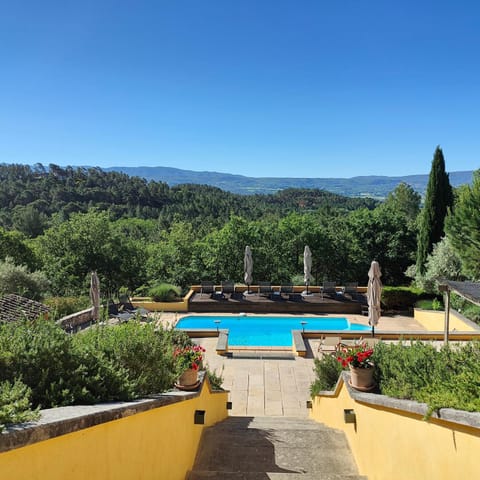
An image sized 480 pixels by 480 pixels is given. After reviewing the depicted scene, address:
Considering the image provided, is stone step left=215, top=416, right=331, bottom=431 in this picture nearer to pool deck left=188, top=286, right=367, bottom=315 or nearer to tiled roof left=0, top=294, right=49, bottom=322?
tiled roof left=0, top=294, right=49, bottom=322

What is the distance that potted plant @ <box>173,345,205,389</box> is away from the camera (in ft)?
18.8

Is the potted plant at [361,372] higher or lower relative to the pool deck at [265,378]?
higher

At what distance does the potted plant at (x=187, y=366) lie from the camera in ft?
18.8

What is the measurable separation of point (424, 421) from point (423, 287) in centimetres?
1688

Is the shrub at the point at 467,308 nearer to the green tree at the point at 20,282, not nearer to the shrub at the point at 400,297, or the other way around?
the shrub at the point at 400,297

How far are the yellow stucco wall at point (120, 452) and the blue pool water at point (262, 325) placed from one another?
37.5 ft

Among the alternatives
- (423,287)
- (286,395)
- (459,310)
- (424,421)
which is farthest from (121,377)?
(423,287)

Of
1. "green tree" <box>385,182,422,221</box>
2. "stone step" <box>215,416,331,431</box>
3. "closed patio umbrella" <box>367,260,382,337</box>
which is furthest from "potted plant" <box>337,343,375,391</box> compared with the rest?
"green tree" <box>385,182,422,221</box>

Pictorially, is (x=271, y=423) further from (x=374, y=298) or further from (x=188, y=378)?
(x=374, y=298)

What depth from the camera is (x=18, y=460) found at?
2.36 metres

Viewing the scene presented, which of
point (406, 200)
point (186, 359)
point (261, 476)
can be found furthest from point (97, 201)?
point (261, 476)

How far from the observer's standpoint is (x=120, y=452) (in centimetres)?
342

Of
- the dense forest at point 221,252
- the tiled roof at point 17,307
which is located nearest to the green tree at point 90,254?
the dense forest at point 221,252

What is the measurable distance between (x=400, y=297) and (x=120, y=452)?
56.0ft
